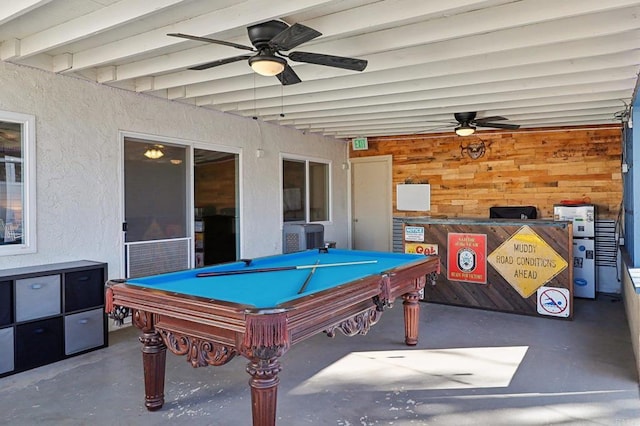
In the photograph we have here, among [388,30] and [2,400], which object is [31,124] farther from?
[388,30]

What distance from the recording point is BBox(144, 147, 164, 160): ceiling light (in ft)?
16.7

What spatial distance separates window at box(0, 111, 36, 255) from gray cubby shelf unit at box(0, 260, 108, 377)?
0.28 meters

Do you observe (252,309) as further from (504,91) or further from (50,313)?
(504,91)

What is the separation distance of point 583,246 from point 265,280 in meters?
4.98

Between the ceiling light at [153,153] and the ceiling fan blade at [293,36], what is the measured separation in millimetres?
2802

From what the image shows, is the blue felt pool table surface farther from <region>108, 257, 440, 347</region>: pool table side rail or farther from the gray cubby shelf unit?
the gray cubby shelf unit

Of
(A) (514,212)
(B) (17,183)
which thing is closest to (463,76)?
(A) (514,212)

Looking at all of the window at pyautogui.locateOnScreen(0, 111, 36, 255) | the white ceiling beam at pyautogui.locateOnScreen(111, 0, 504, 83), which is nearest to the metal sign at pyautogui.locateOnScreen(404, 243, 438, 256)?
the white ceiling beam at pyautogui.locateOnScreen(111, 0, 504, 83)

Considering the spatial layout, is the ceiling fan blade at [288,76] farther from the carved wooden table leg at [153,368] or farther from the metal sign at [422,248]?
the metal sign at [422,248]

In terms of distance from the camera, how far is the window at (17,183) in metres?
3.88

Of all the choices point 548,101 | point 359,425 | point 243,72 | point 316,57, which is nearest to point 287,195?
point 243,72

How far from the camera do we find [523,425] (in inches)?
106

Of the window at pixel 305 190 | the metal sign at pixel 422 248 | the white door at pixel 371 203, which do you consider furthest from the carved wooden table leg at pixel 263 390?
the white door at pixel 371 203

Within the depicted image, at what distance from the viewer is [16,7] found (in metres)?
2.83
